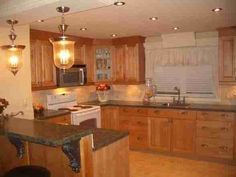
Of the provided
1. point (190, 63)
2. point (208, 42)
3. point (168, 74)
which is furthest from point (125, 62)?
point (208, 42)

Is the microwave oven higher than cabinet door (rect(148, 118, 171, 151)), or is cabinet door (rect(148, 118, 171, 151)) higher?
the microwave oven

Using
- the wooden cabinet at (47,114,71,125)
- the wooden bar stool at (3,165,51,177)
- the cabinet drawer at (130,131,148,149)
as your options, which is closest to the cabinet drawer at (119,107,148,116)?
the cabinet drawer at (130,131,148,149)

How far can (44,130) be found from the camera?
2.24 meters

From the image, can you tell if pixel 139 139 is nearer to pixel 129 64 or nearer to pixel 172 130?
pixel 172 130

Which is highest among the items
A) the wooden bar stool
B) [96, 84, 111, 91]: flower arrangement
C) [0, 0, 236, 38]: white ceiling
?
[0, 0, 236, 38]: white ceiling

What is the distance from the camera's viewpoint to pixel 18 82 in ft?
11.7

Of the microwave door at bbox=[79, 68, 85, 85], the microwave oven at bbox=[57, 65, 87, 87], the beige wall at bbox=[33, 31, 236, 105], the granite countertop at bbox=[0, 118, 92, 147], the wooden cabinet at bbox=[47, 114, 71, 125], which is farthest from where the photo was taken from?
the microwave door at bbox=[79, 68, 85, 85]

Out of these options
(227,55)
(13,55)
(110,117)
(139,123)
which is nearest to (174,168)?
(139,123)

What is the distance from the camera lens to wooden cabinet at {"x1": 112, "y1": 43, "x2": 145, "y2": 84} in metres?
5.38

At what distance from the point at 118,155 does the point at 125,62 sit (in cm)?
307

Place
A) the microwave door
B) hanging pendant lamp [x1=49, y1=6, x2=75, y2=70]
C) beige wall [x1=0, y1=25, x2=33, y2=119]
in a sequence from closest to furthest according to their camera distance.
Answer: hanging pendant lamp [x1=49, y1=6, x2=75, y2=70], beige wall [x1=0, y1=25, x2=33, y2=119], the microwave door

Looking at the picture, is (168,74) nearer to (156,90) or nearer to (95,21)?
(156,90)

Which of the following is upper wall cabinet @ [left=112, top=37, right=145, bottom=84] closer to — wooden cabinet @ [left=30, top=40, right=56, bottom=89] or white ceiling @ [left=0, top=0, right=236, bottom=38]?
white ceiling @ [left=0, top=0, right=236, bottom=38]

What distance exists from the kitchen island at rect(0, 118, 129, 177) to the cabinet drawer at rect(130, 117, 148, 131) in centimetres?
217
